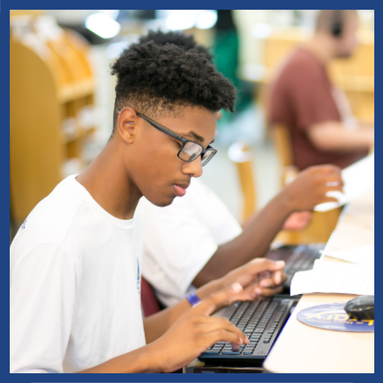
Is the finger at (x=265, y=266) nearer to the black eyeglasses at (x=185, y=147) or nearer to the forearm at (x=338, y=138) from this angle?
the black eyeglasses at (x=185, y=147)

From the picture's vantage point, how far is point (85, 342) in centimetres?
86

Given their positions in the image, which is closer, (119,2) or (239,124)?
(119,2)

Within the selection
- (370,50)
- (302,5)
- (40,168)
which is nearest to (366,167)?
(302,5)

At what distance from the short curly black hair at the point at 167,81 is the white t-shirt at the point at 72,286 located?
18 cm

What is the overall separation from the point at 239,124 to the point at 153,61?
536 centimetres

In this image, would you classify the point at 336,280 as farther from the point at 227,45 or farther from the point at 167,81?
the point at 227,45

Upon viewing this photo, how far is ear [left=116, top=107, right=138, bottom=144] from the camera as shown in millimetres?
871

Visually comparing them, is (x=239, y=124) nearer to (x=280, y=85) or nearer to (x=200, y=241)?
(x=280, y=85)

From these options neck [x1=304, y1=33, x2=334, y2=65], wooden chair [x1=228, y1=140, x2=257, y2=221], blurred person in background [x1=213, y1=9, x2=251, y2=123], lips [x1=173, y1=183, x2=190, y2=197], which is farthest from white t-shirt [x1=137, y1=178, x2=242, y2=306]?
blurred person in background [x1=213, y1=9, x2=251, y2=123]

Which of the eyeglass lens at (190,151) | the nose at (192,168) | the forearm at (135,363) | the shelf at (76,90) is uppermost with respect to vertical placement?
the shelf at (76,90)

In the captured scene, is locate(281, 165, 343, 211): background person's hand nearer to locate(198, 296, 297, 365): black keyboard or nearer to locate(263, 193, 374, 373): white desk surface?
locate(198, 296, 297, 365): black keyboard

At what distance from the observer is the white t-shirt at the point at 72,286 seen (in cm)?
76

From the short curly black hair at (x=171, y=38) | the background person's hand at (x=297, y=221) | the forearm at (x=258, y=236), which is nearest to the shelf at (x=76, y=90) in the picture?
the short curly black hair at (x=171, y=38)

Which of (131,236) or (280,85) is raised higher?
(280,85)
